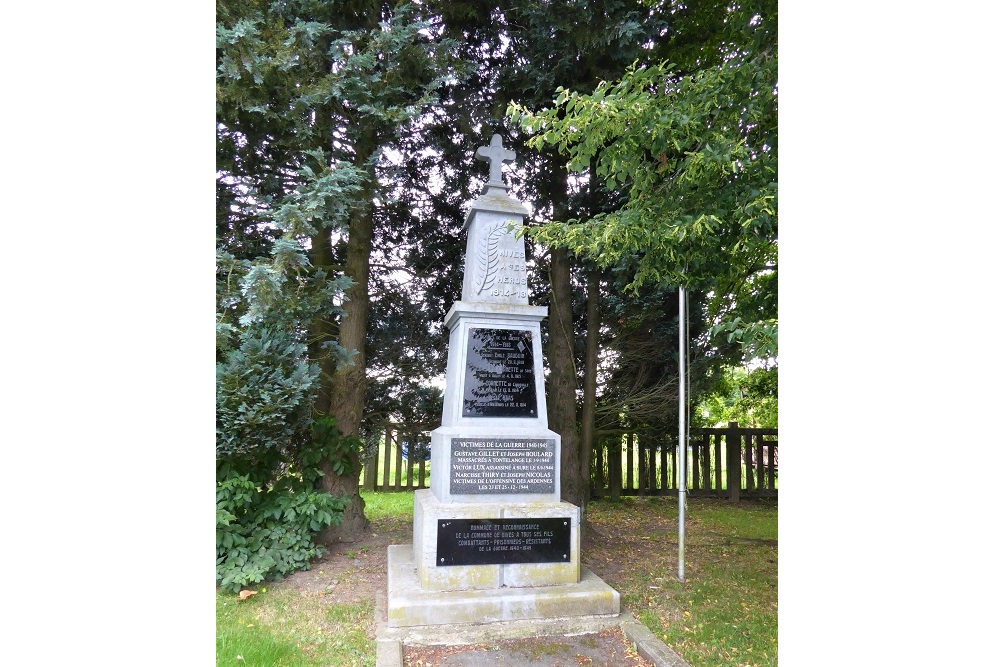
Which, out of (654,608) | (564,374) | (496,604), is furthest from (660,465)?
(496,604)

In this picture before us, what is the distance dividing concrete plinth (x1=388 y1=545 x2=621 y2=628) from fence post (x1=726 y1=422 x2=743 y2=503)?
6.52 m

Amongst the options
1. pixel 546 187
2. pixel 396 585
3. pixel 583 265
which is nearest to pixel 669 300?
pixel 583 265

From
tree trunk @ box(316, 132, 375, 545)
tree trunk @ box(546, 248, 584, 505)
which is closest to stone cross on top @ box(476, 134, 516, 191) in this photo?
tree trunk @ box(316, 132, 375, 545)

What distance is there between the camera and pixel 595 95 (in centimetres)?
343

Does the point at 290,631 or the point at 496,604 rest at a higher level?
the point at 496,604

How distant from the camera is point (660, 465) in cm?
991

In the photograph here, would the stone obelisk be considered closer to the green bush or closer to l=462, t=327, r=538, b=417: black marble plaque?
l=462, t=327, r=538, b=417: black marble plaque

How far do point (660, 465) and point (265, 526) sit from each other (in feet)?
21.6

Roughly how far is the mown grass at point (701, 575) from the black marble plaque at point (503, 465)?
120 centimetres

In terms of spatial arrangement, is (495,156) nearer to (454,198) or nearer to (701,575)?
(454,198)

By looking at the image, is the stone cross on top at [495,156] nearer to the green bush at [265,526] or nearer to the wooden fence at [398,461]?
the green bush at [265,526]

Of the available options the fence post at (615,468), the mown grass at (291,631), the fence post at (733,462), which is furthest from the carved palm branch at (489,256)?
the fence post at (733,462)

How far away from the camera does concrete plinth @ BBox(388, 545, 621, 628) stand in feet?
13.3
